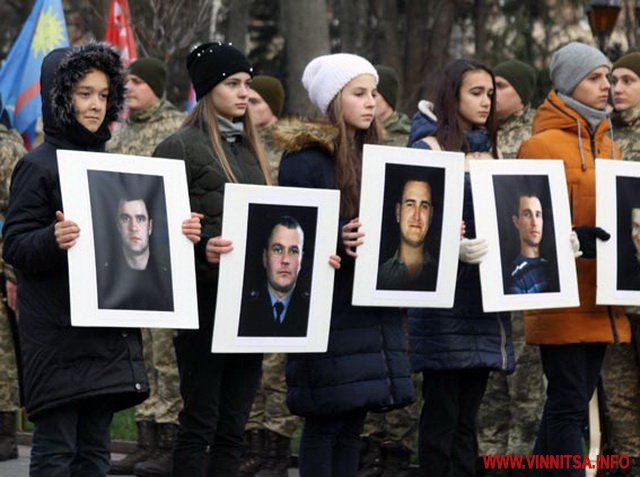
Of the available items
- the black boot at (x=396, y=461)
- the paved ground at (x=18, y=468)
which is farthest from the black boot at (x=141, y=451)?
the black boot at (x=396, y=461)

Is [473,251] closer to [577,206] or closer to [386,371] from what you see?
[386,371]

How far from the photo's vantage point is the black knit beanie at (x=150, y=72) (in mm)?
10336

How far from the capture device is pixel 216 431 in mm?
7418

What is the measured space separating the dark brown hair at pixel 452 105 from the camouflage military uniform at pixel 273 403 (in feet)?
6.47

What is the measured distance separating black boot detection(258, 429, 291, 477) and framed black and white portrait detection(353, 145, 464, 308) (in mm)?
2595

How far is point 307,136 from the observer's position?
724 cm

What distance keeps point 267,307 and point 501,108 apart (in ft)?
10.9

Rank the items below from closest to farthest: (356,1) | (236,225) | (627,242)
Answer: (236,225)
(627,242)
(356,1)

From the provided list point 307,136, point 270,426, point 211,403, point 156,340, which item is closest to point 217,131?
point 307,136

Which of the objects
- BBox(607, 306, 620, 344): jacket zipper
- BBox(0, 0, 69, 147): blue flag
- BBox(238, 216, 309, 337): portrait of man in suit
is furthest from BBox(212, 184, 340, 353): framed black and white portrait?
BBox(0, 0, 69, 147): blue flag

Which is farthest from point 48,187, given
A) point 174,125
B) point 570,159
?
point 174,125

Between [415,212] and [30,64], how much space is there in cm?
582

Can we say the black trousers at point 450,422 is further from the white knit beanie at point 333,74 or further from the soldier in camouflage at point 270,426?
the soldier in camouflage at point 270,426

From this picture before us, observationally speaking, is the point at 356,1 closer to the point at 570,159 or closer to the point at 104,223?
the point at 570,159
